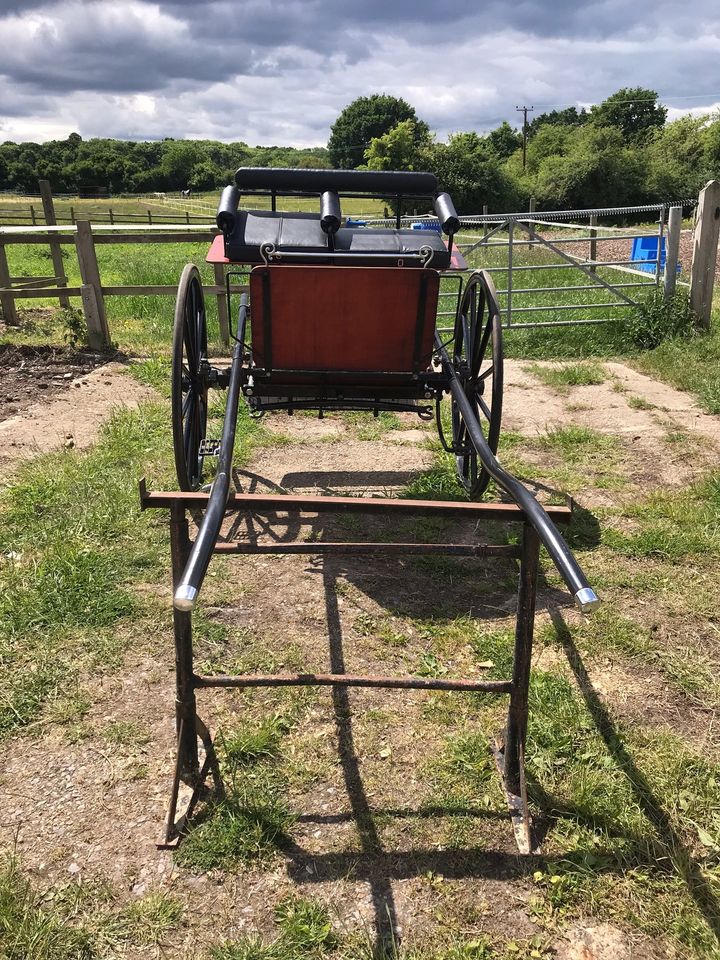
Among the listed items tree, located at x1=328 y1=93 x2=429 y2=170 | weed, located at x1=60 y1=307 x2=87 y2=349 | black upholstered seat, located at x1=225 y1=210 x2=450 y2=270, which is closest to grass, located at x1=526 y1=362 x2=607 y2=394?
black upholstered seat, located at x1=225 y1=210 x2=450 y2=270

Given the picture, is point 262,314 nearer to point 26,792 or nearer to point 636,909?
point 26,792

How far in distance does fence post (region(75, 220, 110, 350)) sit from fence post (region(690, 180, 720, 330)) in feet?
21.9

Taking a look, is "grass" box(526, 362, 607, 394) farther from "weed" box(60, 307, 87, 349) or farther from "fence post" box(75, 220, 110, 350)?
"weed" box(60, 307, 87, 349)

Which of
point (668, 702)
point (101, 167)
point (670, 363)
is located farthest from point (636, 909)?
point (101, 167)

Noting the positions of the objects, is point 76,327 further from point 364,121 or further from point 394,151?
point 364,121

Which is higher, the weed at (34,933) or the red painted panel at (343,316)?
the red painted panel at (343,316)

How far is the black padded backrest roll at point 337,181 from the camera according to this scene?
162 inches

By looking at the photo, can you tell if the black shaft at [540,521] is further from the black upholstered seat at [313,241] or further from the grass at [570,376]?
the grass at [570,376]

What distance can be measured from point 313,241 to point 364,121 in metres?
95.3

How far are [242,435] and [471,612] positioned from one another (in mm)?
2895

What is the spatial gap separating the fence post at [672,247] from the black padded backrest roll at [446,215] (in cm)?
553

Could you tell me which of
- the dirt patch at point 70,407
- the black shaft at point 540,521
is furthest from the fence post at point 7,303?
the black shaft at point 540,521

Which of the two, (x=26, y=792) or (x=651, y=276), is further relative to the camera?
(x=651, y=276)

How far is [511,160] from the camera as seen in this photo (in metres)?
54.2
